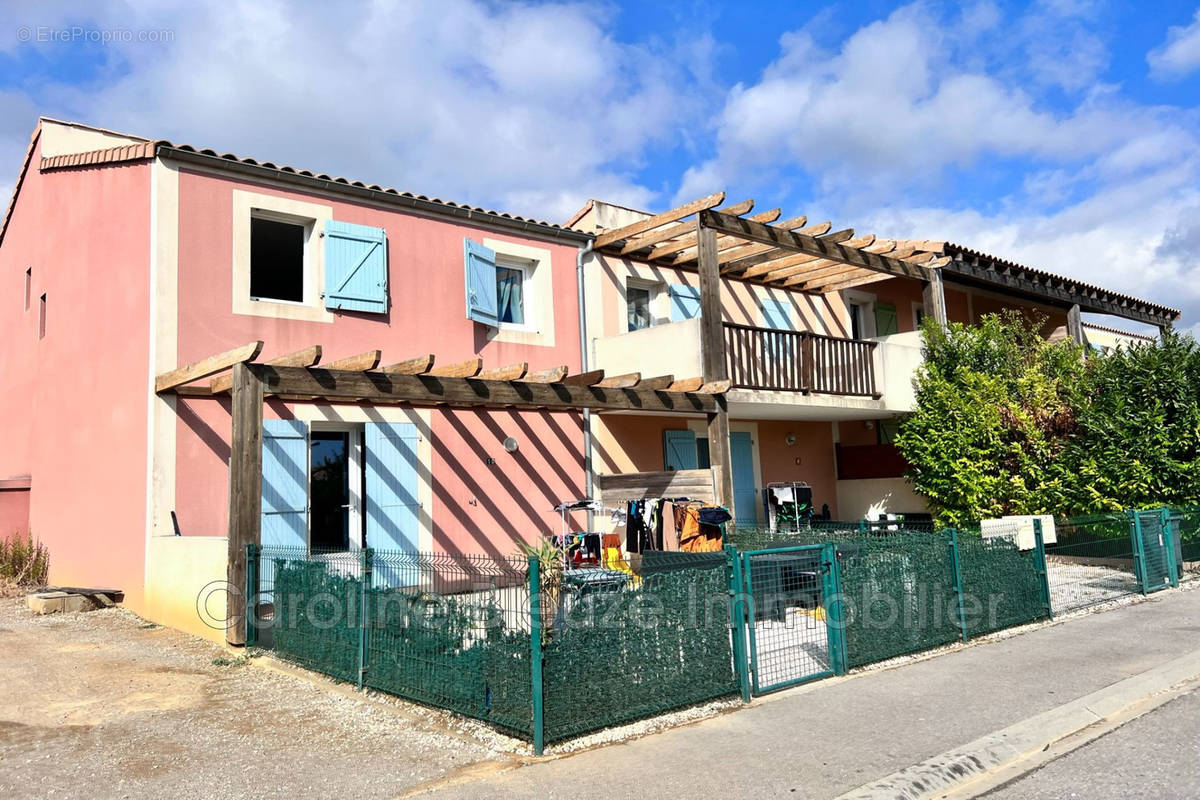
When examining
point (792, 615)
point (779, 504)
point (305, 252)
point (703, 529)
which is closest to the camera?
point (792, 615)

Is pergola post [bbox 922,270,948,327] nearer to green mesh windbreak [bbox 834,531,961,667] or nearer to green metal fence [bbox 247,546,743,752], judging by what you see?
green mesh windbreak [bbox 834,531,961,667]

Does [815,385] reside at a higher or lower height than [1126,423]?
higher

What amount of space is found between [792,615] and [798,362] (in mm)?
7177

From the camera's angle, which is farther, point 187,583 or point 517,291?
point 517,291

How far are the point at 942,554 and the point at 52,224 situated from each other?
12.3 meters

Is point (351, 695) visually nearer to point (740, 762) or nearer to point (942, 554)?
point (740, 762)

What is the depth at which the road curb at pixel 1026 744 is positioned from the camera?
4719 millimetres

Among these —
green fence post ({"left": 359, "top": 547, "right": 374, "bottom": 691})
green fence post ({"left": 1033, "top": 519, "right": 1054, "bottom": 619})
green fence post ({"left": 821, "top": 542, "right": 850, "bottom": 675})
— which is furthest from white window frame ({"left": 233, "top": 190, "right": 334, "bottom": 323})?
green fence post ({"left": 1033, "top": 519, "right": 1054, "bottom": 619})

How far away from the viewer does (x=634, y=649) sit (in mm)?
5781

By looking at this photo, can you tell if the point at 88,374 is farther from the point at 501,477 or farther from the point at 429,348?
the point at 501,477

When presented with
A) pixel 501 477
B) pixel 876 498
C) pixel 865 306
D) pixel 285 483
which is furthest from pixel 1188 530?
pixel 285 483

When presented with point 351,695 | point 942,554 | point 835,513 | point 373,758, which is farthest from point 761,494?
point 373,758

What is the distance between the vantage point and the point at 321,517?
11.9 m

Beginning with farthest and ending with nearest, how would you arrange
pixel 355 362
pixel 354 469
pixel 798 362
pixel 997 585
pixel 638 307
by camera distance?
pixel 638 307
pixel 798 362
pixel 354 469
pixel 997 585
pixel 355 362
